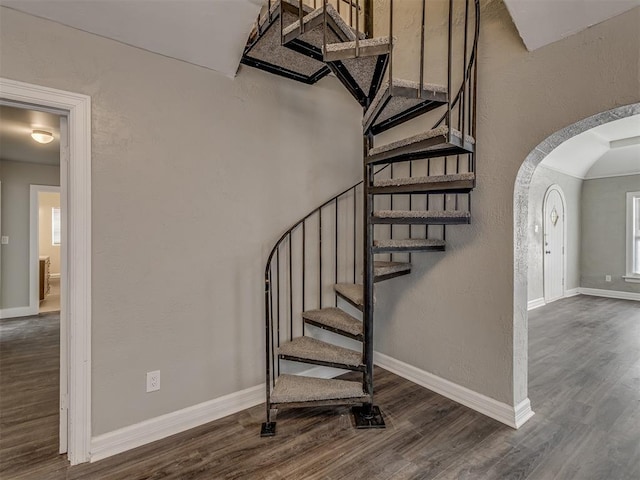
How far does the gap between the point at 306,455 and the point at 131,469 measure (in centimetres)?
98

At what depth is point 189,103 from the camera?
209 cm

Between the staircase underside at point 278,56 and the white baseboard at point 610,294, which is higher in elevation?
the staircase underside at point 278,56

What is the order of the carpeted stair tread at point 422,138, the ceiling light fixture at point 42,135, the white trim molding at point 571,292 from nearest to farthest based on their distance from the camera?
→ 1. the carpeted stair tread at point 422,138
2. the ceiling light fixture at point 42,135
3. the white trim molding at point 571,292

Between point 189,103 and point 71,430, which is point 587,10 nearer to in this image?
point 189,103

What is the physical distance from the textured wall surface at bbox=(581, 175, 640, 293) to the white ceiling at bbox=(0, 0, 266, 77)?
7331mm

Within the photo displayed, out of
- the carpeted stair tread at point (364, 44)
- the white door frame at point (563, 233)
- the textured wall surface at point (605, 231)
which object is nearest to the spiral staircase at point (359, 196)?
the carpeted stair tread at point (364, 44)

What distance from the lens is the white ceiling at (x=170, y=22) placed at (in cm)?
164

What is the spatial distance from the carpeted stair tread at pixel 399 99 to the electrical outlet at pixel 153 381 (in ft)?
7.05

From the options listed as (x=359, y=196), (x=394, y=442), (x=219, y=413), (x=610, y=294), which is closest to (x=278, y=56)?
(x=359, y=196)

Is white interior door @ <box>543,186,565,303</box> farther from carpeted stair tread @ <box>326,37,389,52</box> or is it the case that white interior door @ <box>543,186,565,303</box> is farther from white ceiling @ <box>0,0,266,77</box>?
white ceiling @ <box>0,0,266,77</box>

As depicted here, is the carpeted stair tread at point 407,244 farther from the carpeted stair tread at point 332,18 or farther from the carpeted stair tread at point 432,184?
the carpeted stair tread at point 332,18

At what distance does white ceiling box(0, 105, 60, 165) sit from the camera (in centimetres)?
301

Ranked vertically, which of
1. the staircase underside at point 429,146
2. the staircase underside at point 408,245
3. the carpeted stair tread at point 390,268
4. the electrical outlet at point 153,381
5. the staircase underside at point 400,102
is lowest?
the electrical outlet at point 153,381

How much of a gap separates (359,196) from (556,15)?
5.91 feet
